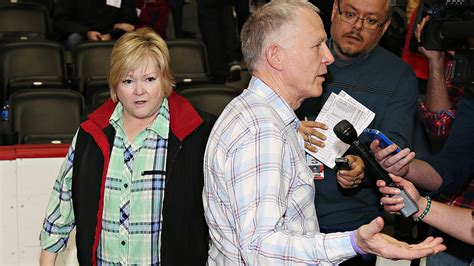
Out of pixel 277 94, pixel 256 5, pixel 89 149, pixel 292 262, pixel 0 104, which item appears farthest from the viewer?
pixel 256 5

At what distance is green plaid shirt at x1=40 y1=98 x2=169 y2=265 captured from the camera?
3.81m

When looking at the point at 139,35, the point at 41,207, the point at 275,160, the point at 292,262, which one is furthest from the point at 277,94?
the point at 41,207

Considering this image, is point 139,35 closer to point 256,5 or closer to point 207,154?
point 207,154

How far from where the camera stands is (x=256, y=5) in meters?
9.97

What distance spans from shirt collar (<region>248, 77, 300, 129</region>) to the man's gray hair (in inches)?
3.5

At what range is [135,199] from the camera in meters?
3.81

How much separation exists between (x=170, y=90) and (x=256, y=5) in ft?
20.1

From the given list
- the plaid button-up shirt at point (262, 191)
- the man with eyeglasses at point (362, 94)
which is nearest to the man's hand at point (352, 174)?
the man with eyeglasses at point (362, 94)

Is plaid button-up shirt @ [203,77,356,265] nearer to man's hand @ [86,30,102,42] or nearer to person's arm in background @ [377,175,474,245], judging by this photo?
person's arm in background @ [377,175,474,245]

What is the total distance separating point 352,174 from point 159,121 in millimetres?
894

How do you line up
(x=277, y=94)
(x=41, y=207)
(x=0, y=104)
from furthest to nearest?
(x=0, y=104) < (x=41, y=207) < (x=277, y=94)

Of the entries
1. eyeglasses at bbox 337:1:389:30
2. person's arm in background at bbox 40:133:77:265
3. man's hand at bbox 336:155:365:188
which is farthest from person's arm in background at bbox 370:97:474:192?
person's arm in background at bbox 40:133:77:265

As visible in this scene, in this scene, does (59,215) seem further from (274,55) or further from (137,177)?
(274,55)

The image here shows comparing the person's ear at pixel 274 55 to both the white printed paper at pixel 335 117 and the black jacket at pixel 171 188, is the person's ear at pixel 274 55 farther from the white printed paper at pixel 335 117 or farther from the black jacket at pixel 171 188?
the white printed paper at pixel 335 117
